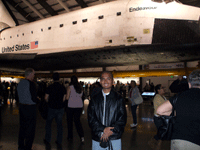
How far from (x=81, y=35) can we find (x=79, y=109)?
162 inches

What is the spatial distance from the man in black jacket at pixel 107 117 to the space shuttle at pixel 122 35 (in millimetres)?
4036

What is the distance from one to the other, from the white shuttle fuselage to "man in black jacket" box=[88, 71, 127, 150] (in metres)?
4.11

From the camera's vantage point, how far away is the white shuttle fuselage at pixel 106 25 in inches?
214

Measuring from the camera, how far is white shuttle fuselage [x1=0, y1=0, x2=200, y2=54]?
17.8 ft

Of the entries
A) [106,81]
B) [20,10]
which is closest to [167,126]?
[106,81]

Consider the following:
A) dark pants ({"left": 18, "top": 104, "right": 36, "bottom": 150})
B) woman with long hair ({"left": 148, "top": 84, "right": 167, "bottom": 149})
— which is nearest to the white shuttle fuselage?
woman with long hair ({"left": 148, "top": 84, "right": 167, "bottom": 149})

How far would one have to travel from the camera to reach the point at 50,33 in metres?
8.38

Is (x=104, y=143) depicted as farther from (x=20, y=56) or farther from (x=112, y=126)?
(x=20, y=56)

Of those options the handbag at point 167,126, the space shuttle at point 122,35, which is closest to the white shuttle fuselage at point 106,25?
the space shuttle at point 122,35

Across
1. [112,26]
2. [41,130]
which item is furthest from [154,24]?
[41,130]

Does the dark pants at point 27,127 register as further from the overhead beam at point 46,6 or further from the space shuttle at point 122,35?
the overhead beam at point 46,6

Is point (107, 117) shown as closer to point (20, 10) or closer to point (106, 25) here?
point (106, 25)

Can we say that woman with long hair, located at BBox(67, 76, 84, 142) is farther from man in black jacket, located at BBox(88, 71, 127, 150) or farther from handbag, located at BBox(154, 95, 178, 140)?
handbag, located at BBox(154, 95, 178, 140)

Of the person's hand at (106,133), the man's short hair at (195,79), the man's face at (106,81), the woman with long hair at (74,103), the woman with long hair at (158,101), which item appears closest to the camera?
the man's short hair at (195,79)
